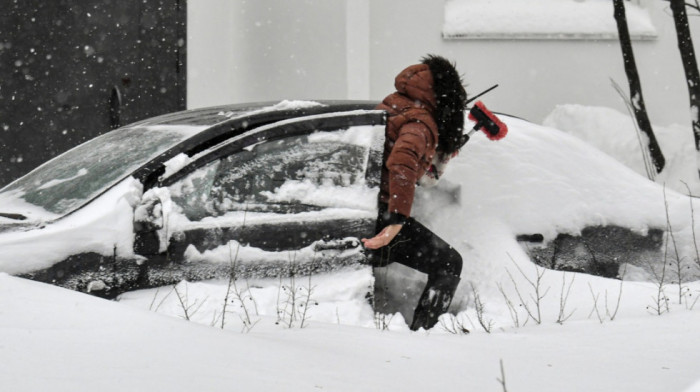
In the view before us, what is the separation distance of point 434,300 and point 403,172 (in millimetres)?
669

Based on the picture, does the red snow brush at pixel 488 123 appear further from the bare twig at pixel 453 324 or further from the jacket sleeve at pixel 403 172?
the bare twig at pixel 453 324

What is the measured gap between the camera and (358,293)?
3.79 m

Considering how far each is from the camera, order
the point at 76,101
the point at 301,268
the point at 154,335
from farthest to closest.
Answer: the point at 76,101, the point at 301,268, the point at 154,335

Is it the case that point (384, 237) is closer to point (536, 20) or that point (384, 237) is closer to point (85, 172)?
point (85, 172)

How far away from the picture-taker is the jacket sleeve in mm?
3770

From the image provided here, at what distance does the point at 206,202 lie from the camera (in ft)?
11.9

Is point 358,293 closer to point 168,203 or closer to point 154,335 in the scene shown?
point 168,203

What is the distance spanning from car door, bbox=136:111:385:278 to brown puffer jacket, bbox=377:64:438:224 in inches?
3.4

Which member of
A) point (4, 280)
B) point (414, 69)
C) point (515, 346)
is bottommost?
point (515, 346)

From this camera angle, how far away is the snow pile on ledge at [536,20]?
30.2 feet

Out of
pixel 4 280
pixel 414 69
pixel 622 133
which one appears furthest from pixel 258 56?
pixel 4 280

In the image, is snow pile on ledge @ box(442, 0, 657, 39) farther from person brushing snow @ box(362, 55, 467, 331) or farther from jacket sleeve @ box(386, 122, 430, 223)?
jacket sleeve @ box(386, 122, 430, 223)

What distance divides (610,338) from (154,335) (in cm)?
173

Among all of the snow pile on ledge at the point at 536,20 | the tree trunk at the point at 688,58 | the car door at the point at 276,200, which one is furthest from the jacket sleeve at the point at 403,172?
the snow pile on ledge at the point at 536,20
